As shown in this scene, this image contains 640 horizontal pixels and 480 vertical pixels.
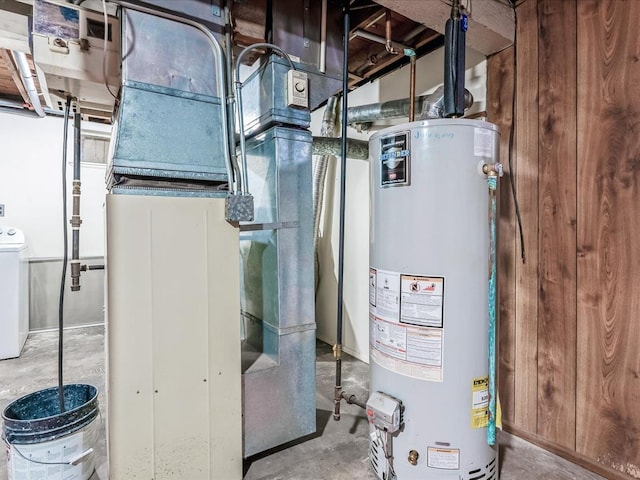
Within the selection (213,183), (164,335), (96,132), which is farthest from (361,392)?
(96,132)

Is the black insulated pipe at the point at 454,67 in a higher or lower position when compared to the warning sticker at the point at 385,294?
higher

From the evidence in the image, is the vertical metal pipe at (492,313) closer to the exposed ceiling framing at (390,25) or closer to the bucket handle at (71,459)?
the exposed ceiling framing at (390,25)

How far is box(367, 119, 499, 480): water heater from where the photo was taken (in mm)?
1380

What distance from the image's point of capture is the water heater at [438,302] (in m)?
1.38

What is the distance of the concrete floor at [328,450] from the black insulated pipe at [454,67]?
65.4 inches

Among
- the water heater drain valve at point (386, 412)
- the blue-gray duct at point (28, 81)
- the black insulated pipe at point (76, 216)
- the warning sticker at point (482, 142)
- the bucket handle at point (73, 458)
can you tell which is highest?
the blue-gray duct at point (28, 81)

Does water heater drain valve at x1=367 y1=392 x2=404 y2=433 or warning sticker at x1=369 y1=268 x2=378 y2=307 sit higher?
warning sticker at x1=369 y1=268 x2=378 y2=307

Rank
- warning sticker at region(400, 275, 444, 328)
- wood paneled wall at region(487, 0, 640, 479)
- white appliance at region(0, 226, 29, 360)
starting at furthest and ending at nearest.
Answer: white appliance at region(0, 226, 29, 360) < wood paneled wall at region(487, 0, 640, 479) < warning sticker at region(400, 275, 444, 328)

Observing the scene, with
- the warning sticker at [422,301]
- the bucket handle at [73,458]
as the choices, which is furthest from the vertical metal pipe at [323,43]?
the bucket handle at [73,458]

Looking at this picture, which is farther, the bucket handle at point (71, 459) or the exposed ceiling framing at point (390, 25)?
the exposed ceiling framing at point (390, 25)

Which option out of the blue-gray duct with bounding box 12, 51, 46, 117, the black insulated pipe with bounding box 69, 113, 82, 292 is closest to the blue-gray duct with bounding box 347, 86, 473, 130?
the black insulated pipe with bounding box 69, 113, 82, 292

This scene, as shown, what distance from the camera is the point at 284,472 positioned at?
164cm

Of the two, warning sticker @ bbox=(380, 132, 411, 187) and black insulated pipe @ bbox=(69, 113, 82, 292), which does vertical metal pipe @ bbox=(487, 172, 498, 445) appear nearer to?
warning sticker @ bbox=(380, 132, 411, 187)

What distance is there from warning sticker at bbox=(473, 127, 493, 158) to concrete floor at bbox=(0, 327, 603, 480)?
1461 millimetres
